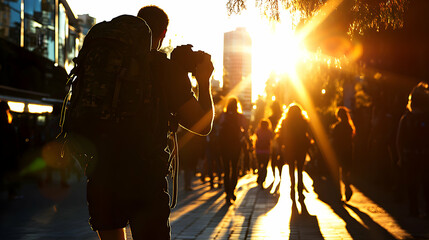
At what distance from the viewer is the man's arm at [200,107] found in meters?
3.04

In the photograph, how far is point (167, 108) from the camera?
10.0 ft

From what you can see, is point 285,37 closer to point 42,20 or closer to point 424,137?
point 424,137

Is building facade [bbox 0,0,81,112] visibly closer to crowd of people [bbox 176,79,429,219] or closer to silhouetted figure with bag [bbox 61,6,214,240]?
crowd of people [bbox 176,79,429,219]

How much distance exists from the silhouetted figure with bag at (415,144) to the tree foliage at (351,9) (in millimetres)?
3566

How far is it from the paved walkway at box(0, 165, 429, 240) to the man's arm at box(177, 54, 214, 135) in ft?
14.5

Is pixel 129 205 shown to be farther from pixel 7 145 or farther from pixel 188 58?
pixel 7 145

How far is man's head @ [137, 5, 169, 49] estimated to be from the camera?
323cm

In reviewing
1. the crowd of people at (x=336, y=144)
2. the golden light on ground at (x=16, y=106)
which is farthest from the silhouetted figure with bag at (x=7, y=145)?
the golden light on ground at (x=16, y=106)

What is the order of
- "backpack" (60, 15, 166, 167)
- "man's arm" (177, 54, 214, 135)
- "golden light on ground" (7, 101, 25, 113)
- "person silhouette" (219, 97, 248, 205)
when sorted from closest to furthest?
"backpack" (60, 15, 166, 167)
"man's arm" (177, 54, 214, 135)
"person silhouette" (219, 97, 248, 205)
"golden light on ground" (7, 101, 25, 113)

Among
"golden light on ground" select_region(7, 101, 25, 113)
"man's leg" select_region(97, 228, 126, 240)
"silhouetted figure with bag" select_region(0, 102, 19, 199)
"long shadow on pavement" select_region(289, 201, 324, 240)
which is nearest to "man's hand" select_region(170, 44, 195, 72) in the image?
"man's leg" select_region(97, 228, 126, 240)

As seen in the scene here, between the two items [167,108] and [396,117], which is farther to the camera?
[396,117]

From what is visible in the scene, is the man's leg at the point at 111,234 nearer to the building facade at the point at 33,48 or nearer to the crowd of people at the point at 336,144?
Answer: the crowd of people at the point at 336,144

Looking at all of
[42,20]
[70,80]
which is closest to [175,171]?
[70,80]

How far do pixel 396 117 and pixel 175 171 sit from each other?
1201 centimetres
